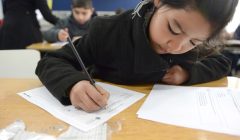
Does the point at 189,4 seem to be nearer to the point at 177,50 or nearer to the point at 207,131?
the point at 177,50

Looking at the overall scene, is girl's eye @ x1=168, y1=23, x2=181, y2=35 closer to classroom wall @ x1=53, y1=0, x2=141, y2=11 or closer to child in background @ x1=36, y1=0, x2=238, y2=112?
child in background @ x1=36, y1=0, x2=238, y2=112

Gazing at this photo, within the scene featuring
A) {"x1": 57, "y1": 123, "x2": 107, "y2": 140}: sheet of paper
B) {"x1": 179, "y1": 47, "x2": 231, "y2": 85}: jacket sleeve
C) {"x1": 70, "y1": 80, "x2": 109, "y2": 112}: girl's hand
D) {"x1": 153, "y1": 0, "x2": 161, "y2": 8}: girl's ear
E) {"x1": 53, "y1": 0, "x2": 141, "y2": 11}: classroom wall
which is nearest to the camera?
{"x1": 57, "y1": 123, "x2": 107, "y2": 140}: sheet of paper

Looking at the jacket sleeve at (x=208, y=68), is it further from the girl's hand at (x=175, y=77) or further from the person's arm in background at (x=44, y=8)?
the person's arm in background at (x=44, y=8)

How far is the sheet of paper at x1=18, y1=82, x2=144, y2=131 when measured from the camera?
1.92 feet

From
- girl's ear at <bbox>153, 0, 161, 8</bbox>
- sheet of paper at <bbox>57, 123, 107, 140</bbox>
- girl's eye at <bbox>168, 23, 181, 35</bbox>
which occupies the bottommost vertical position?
sheet of paper at <bbox>57, 123, 107, 140</bbox>

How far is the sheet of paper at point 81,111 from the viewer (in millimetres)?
584

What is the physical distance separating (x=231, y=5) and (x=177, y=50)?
18 cm

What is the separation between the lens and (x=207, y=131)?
0.56 m

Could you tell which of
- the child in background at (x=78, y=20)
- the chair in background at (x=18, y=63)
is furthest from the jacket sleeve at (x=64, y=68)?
the child in background at (x=78, y=20)

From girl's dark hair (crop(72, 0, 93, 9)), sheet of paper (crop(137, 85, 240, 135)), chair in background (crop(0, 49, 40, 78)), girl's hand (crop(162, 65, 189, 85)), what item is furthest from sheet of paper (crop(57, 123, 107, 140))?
girl's dark hair (crop(72, 0, 93, 9))

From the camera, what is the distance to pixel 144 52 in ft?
2.76

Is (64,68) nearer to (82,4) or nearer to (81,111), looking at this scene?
(81,111)

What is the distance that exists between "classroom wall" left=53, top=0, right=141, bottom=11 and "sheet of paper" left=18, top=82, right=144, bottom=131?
3.50 m

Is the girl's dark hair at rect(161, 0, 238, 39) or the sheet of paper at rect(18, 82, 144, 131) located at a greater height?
the girl's dark hair at rect(161, 0, 238, 39)
